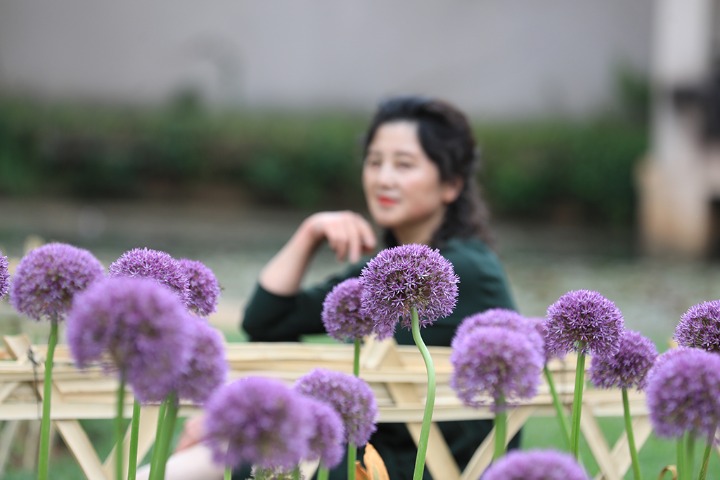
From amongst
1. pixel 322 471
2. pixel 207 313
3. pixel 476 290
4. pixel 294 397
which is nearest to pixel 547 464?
pixel 294 397

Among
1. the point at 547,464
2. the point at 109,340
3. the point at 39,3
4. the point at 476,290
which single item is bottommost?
the point at 476,290

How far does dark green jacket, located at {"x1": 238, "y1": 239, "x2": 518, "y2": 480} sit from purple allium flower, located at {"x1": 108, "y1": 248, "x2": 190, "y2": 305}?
2.97ft

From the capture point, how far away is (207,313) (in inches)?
57.0

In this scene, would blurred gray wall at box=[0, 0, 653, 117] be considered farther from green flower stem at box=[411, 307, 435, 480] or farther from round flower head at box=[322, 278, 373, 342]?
green flower stem at box=[411, 307, 435, 480]

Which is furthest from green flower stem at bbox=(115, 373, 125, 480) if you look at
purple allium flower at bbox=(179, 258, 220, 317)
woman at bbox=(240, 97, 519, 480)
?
woman at bbox=(240, 97, 519, 480)

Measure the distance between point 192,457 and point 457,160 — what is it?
3.97ft

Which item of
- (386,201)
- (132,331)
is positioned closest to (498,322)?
(132,331)

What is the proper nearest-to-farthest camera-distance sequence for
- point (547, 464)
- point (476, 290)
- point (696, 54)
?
point (547, 464) → point (476, 290) → point (696, 54)

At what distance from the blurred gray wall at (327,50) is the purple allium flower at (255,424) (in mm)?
14943

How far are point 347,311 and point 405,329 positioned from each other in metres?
0.77

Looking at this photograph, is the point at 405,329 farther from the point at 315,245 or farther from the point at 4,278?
the point at 4,278

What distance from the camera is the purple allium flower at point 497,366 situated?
3.47 ft

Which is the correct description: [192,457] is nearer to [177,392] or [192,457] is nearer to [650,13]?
[177,392]

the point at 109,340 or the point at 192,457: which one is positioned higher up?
the point at 109,340
